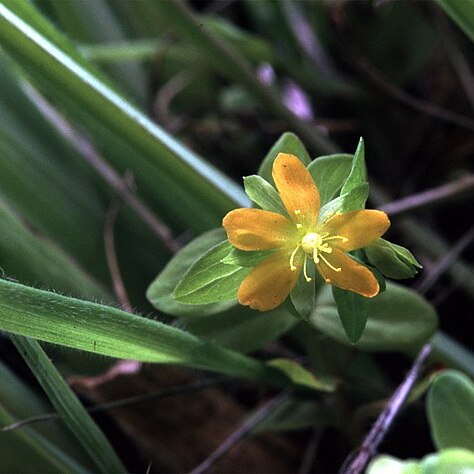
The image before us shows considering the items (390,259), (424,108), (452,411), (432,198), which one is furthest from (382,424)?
(424,108)

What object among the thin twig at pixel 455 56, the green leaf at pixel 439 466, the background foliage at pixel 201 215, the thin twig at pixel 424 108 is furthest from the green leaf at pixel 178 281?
the thin twig at pixel 455 56

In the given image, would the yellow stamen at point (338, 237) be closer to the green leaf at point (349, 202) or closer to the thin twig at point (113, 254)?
the green leaf at point (349, 202)

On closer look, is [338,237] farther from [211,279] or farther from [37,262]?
[37,262]

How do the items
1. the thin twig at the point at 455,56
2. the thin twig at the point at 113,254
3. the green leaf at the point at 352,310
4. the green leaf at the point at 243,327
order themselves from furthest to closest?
the thin twig at the point at 455,56
the thin twig at the point at 113,254
the green leaf at the point at 243,327
the green leaf at the point at 352,310

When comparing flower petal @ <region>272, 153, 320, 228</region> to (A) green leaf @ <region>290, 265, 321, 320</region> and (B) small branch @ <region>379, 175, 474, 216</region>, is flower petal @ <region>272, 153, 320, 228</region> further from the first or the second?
(B) small branch @ <region>379, 175, 474, 216</region>

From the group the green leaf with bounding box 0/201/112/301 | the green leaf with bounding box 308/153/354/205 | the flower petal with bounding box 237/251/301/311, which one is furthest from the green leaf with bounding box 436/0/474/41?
the green leaf with bounding box 0/201/112/301

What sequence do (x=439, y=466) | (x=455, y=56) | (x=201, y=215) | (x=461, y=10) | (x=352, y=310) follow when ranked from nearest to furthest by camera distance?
(x=439, y=466)
(x=352, y=310)
(x=461, y=10)
(x=201, y=215)
(x=455, y=56)

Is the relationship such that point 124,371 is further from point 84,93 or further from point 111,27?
point 111,27


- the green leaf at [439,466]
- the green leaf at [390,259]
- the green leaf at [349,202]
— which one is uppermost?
the green leaf at [349,202]
